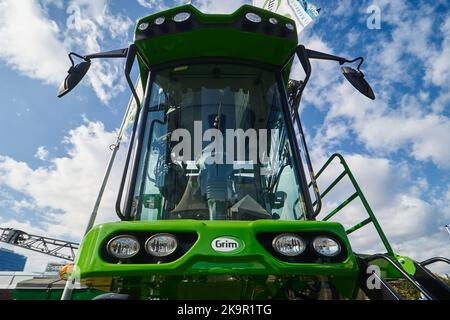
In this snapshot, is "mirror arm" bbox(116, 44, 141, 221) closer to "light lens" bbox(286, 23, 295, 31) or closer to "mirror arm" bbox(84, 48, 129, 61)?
"mirror arm" bbox(84, 48, 129, 61)

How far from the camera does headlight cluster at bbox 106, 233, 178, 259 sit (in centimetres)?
185

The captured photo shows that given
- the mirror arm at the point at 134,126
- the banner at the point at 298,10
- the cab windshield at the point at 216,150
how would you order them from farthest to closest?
the banner at the point at 298,10 < the cab windshield at the point at 216,150 < the mirror arm at the point at 134,126

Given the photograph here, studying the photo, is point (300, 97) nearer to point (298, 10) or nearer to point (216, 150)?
point (216, 150)

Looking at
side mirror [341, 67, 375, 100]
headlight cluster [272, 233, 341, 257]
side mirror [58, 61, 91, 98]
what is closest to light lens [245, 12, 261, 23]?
side mirror [341, 67, 375, 100]

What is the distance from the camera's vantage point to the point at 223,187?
276cm

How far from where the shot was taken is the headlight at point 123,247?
1.85 m

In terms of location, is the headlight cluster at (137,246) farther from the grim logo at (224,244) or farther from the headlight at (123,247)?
the grim logo at (224,244)

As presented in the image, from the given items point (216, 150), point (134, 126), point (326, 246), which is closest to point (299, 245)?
point (326, 246)

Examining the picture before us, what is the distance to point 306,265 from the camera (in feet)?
6.02

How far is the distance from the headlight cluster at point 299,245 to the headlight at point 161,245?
2.00 ft

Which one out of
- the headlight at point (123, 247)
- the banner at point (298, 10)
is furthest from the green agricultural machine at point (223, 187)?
the banner at point (298, 10)

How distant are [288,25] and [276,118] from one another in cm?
91
